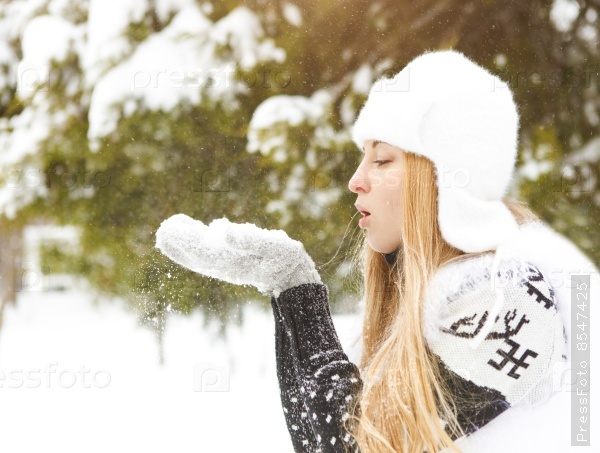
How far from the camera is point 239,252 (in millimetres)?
854

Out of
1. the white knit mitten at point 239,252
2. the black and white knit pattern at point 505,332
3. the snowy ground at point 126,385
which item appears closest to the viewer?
the black and white knit pattern at point 505,332

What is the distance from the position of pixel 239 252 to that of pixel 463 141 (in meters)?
0.35

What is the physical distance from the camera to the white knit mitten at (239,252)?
0.85 meters

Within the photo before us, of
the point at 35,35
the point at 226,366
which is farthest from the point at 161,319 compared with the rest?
the point at 35,35

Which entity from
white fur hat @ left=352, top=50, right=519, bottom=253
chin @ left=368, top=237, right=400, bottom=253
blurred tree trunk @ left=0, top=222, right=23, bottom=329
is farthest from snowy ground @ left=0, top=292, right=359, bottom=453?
white fur hat @ left=352, top=50, right=519, bottom=253

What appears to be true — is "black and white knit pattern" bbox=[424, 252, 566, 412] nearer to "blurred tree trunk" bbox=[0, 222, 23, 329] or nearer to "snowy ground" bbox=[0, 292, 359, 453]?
"snowy ground" bbox=[0, 292, 359, 453]

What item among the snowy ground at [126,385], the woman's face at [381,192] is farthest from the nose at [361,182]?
the snowy ground at [126,385]

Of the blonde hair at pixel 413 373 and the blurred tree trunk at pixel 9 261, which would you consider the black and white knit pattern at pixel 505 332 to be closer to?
the blonde hair at pixel 413 373

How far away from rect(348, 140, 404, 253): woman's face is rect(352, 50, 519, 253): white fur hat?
3 centimetres

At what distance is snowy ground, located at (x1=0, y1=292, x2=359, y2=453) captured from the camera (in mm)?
1868

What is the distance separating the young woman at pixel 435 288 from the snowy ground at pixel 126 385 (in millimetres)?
1033

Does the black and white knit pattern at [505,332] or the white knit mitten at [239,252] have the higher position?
the white knit mitten at [239,252]

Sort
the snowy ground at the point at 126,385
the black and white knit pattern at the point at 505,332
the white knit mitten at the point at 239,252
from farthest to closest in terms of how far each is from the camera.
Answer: the snowy ground at the point at 126,385
the white knit mitten at the point at 239,252
the black and white knit pattern at the point at 505,332

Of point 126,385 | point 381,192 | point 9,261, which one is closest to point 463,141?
point 381,192
